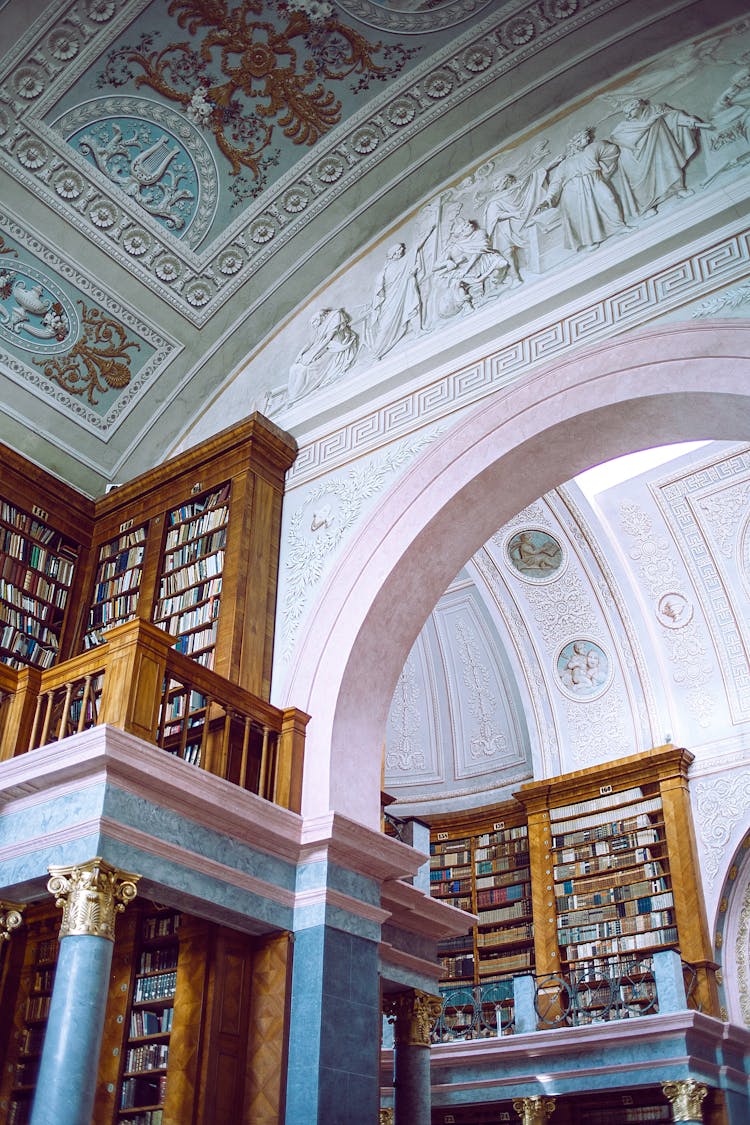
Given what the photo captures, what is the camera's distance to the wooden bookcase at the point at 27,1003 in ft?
18.9

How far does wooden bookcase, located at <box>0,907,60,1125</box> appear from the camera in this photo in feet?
18.9

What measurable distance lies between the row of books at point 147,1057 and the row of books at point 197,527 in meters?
3.26

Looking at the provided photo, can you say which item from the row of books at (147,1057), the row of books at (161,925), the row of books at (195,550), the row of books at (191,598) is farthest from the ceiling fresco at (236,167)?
the row of books at (147,1057)

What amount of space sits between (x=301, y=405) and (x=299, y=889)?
11.6 ft

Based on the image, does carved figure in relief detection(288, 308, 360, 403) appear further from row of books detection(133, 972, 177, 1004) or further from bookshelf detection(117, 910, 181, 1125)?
row of books detection(133, 972, 177, 1004)

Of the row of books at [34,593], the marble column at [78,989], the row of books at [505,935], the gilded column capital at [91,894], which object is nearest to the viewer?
the marble column at [78,989]

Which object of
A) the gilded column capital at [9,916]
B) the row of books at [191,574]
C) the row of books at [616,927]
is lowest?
the gilded column capital at [9,916]

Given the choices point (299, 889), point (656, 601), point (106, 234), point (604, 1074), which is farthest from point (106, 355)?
point (604, 1074)

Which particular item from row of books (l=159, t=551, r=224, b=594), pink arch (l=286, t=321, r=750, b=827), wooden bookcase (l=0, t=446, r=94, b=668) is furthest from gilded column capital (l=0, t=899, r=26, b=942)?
row of books (l=159, t=551, r=224, b=594)

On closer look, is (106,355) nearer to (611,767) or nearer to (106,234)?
(106,234)

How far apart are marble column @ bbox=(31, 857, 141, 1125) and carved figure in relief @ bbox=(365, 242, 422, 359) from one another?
4.13 meters

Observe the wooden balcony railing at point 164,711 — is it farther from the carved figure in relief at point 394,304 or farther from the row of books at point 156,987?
the carved figure in relief at point 394,304

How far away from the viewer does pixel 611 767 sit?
33.2 feet

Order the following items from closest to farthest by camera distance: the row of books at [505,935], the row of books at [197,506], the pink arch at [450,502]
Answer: the pink arch at [450,502]
the row of books at [197,506]
the row of books at [505,935]
